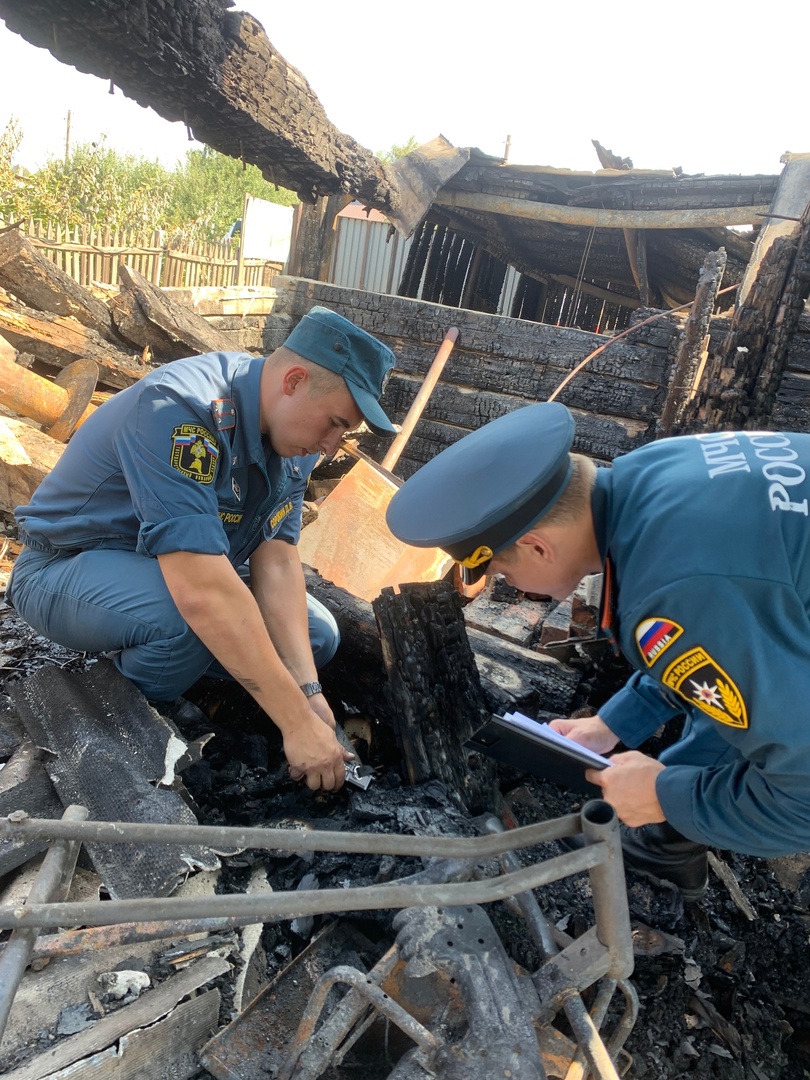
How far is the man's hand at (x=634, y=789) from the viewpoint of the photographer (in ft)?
5.66

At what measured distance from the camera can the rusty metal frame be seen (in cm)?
125

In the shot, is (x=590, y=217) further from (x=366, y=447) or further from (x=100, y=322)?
(x=100, y=322)

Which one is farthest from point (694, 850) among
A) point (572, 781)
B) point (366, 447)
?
point (366, 447)

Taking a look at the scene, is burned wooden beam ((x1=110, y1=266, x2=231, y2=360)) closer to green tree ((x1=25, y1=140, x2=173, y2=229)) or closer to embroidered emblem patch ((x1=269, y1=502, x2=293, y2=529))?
embroidered emblem patch ((x1=269, y1=502, x2=293, y2=529))

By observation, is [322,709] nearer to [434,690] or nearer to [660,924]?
[434,690]

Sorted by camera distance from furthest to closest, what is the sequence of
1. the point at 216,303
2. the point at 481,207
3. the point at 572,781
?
the point at 481,207 < the point at 216,303 < the point at 572,781

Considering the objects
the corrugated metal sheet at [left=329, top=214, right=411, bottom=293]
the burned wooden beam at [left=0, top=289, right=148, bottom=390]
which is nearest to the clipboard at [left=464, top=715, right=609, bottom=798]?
the burned wooden beam at [left=0, top=289, right=148, bottom=390]

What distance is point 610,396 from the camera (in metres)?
5.92

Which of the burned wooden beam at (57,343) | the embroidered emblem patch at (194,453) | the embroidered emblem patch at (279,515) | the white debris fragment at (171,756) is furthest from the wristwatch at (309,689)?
the burned wooden beam at (57,343)

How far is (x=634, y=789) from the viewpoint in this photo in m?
1.74

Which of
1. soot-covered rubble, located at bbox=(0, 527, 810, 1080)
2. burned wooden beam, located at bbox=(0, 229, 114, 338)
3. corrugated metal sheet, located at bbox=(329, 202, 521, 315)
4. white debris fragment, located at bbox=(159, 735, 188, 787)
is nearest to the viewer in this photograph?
soot-covered rubble, located at bbox=(0, 527, 810, 1080)

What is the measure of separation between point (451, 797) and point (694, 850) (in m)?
0.81

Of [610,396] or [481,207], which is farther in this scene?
[481,207]

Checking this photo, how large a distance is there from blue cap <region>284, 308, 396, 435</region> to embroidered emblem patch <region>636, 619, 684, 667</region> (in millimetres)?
1291
